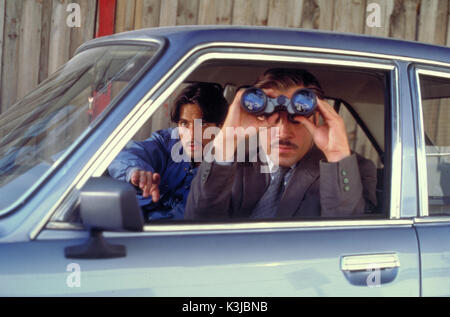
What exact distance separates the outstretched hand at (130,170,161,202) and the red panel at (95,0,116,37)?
11.2 feet

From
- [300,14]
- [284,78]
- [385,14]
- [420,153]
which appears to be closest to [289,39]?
[284,78]

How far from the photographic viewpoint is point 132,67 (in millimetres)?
2117

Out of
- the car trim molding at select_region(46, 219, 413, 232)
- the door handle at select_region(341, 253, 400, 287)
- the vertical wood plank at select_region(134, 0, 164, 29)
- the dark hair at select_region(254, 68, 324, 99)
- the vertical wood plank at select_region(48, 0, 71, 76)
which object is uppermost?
the vertical wood plank at select_region(134, 0, 164, 29)

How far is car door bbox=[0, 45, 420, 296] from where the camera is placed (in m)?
1.80

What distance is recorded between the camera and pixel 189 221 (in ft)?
6.61

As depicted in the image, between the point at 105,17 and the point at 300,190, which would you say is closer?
the point at 300,190

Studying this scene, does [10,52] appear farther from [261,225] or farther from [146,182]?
[261,225]

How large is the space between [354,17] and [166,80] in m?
4.67

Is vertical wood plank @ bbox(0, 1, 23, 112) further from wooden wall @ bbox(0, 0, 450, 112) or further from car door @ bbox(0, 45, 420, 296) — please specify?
car door @ bbox(0, 45, 420, 296)

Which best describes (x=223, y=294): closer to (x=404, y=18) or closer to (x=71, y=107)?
(x=71, y=107)

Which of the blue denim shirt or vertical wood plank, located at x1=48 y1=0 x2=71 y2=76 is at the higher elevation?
vertical wood plank, located at x1=48 y1=0 x2=71 y2=76

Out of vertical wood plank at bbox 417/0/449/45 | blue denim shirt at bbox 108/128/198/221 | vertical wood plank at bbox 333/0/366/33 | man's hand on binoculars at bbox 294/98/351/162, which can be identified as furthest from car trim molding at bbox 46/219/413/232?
vertical wood plank at bbox 417/0/449/45

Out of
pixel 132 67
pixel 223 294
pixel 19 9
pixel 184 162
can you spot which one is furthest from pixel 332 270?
pixel 19 9

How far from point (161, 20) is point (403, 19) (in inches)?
95.4
